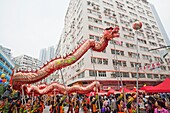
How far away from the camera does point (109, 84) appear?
73.6 ft

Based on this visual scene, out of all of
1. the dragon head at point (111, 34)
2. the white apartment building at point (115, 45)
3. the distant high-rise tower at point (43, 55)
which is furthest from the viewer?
the distant high-rise tower at point (43, 55)

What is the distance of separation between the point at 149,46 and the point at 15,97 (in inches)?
1296

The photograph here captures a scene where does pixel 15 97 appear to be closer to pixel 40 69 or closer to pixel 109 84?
pixel 40 69

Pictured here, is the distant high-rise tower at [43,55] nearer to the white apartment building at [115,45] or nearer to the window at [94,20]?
the white apartment building at [115,45]

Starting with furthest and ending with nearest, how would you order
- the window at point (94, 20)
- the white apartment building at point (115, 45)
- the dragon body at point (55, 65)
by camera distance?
the window at point (94, 20) → the white apartment building at point (115, 45) → the dragon body at point (55, 65)

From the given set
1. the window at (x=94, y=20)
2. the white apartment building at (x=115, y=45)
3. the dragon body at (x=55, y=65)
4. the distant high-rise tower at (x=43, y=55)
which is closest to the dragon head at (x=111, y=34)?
the dragon body at (x=55, y=65)

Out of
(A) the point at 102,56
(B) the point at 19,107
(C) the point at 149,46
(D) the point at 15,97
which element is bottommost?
(B) the point at 19,107

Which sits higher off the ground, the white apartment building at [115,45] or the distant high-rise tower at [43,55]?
the distant high-rise tower at [43,55]

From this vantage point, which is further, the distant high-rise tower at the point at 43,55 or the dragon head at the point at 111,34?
the distant high-rise tower at the point at 43,55

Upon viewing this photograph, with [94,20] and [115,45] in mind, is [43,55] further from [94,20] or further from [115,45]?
[115,45]

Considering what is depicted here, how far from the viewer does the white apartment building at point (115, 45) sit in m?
22.2

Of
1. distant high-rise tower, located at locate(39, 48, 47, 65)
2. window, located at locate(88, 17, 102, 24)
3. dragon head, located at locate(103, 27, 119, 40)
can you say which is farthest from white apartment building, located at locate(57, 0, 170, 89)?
distant high-rise tower, located at locate(39, 48, 47, 65)

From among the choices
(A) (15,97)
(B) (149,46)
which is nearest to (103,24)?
(B) (149,46)

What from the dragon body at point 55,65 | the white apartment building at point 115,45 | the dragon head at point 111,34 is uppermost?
the white apartment building at point 115,45
